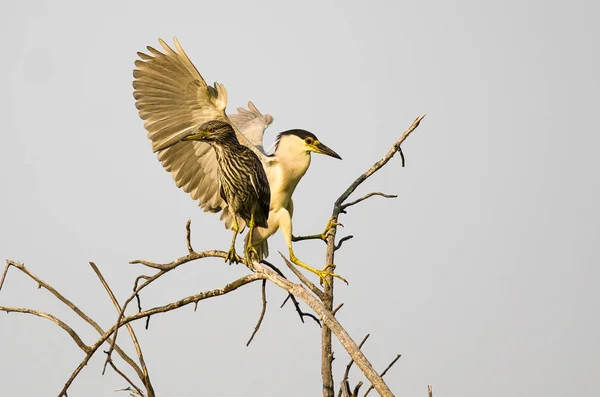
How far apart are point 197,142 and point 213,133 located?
44 centimetres

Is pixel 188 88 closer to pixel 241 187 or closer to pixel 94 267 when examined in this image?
pixel 241 187

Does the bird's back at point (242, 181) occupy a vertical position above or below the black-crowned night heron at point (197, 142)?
below

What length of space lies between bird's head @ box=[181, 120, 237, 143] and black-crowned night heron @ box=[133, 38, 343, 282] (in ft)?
0.44

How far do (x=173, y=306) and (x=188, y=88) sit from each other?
1732 millimetres

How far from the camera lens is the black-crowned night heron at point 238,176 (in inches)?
183

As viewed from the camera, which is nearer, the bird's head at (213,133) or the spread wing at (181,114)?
the bird's head at (213,133)

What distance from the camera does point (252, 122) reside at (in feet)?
23.7

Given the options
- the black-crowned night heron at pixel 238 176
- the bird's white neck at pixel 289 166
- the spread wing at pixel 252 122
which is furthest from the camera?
the spread wing at pixel 252 122

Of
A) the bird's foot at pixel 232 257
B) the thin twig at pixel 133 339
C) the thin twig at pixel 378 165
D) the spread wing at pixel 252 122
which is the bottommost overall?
the thin twig at pixel 133 339

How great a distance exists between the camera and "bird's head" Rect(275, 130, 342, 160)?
4965 millimetres

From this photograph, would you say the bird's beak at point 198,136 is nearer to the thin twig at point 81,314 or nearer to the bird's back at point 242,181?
the bird's back at point 242,181

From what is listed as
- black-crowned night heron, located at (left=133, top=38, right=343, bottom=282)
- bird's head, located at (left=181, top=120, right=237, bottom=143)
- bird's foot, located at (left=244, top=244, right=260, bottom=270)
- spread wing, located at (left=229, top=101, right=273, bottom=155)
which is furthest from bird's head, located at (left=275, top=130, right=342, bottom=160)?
spread wing, located at (left=229, top=101, right=273, bottom=155)

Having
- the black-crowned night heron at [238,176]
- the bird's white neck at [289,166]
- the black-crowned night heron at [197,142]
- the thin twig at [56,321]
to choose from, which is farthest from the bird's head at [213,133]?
the thin twig at [56,321]

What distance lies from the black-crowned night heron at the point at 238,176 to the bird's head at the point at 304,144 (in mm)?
250
